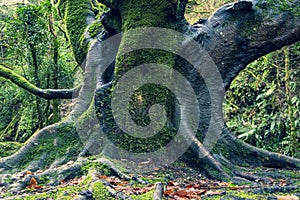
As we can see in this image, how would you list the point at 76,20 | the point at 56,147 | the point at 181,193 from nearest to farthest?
the point at 181,193, the point at 56,147, the point at 76,20

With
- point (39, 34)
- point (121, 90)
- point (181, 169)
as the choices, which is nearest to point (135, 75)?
point (121, 90)

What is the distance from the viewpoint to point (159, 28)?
5410 mm

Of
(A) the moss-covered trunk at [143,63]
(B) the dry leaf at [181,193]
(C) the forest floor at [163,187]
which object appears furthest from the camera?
(A) the moss-covered trunk at [143,63]

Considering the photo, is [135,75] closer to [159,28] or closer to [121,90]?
[121,90]

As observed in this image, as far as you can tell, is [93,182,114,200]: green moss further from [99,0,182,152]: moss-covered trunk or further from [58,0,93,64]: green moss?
[58,0,93,64]: green moss

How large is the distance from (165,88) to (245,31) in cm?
157

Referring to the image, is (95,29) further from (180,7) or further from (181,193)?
(181,193)

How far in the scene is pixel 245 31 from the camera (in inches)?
226

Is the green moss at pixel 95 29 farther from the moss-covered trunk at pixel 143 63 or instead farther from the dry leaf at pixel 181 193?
the dry leaf at pixel 181 193

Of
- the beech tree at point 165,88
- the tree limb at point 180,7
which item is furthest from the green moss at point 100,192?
the tree limb at point 180,7

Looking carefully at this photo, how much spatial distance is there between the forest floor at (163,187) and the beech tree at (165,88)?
27 cm

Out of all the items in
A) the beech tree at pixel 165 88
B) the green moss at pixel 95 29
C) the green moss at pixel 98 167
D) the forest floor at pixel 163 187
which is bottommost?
the forest floor at pixel 163 187

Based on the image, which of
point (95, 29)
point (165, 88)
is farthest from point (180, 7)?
point (95, 29)

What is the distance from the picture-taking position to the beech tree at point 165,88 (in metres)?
5.03
